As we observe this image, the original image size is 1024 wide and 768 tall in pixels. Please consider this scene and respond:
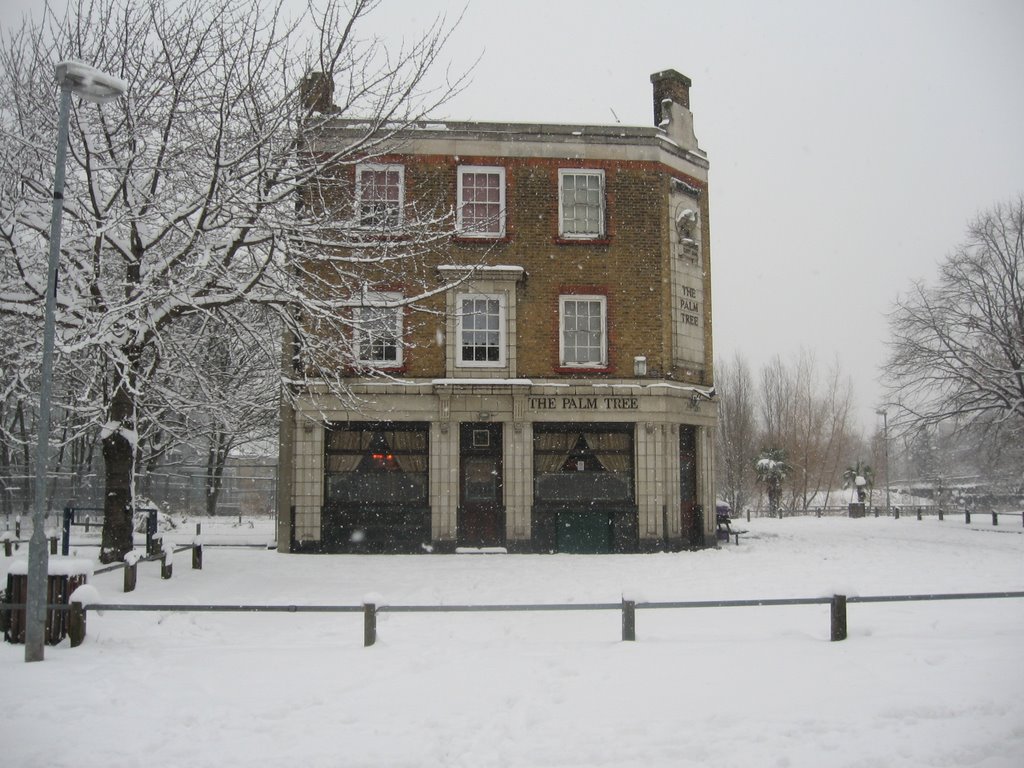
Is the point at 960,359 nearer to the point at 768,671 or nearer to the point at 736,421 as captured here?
the point at 736,421

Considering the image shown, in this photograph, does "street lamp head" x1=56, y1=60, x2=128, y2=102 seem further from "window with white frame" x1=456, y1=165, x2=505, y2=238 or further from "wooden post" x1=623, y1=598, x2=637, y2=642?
"window with white frame" x1=456, y1=165, x2=505, y2=238

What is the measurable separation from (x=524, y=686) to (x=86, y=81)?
26.2 feet

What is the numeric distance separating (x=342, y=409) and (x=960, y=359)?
2470cm

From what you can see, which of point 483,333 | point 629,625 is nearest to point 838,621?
point 629,625

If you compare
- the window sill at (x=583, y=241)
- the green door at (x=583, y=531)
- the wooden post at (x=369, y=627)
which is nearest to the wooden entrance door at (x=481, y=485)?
the green door at (x=583, y=531)

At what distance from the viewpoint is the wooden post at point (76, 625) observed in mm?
9773

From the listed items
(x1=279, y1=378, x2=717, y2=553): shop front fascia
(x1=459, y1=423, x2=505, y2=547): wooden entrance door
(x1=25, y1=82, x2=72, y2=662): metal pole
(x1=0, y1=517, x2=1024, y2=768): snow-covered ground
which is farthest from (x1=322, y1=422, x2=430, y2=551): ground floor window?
(x1=25, y1=82, x2=72, y2=662): metal pole

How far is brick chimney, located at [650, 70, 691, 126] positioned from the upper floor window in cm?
752

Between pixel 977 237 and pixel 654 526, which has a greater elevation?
pixel 977 237

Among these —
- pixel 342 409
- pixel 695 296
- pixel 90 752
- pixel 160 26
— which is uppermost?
pixel 160 26

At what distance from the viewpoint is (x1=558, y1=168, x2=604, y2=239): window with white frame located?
22255 millimetres

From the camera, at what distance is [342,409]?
21141 mm

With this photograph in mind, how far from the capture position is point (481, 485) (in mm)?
21641

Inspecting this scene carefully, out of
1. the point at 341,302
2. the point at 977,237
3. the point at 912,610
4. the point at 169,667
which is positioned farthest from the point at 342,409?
the point at 977,237
